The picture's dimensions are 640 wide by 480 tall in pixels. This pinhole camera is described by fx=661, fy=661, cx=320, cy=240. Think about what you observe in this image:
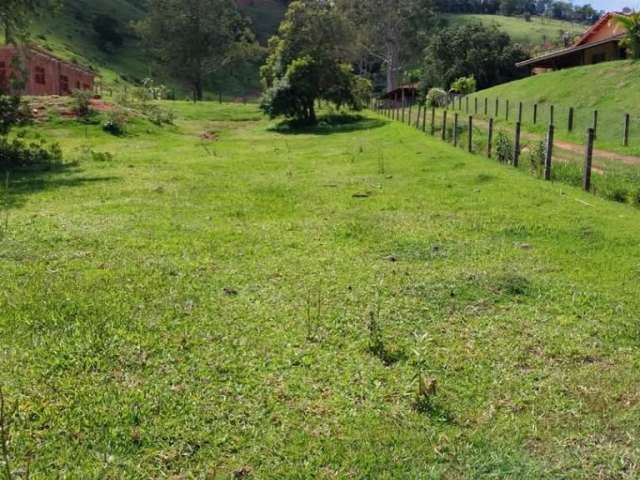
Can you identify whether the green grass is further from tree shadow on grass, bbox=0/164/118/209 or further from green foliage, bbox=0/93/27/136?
tree shadow on grass, bbox=0/164/118/209

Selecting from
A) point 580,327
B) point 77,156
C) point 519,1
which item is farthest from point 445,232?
point 519,1

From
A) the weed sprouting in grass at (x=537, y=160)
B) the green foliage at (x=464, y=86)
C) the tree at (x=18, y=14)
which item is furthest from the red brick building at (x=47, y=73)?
the weed sprouting in grass at (x=537, y=160)

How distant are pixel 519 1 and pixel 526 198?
548 ft

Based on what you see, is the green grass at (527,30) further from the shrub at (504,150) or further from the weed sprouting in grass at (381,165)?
the weed sprouting in grass at (381,165)

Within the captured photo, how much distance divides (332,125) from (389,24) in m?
36.5

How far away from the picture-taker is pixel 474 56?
6694 cm

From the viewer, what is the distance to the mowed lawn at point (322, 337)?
4.25m

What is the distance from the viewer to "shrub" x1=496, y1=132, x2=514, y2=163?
18.2 m

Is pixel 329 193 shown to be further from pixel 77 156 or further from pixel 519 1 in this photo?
pixel 519 1

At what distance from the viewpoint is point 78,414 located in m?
4.57

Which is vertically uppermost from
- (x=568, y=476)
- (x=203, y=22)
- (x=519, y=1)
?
(x=519, y=1)

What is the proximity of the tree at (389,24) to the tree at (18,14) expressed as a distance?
48.7 metres

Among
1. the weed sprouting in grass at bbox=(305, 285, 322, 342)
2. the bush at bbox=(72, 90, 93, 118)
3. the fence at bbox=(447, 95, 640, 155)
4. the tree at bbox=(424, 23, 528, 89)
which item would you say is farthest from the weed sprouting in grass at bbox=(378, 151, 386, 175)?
the tree at bbox=(424, 23, 528, 89)

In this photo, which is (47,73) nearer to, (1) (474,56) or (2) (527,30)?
(1) (474,56)
